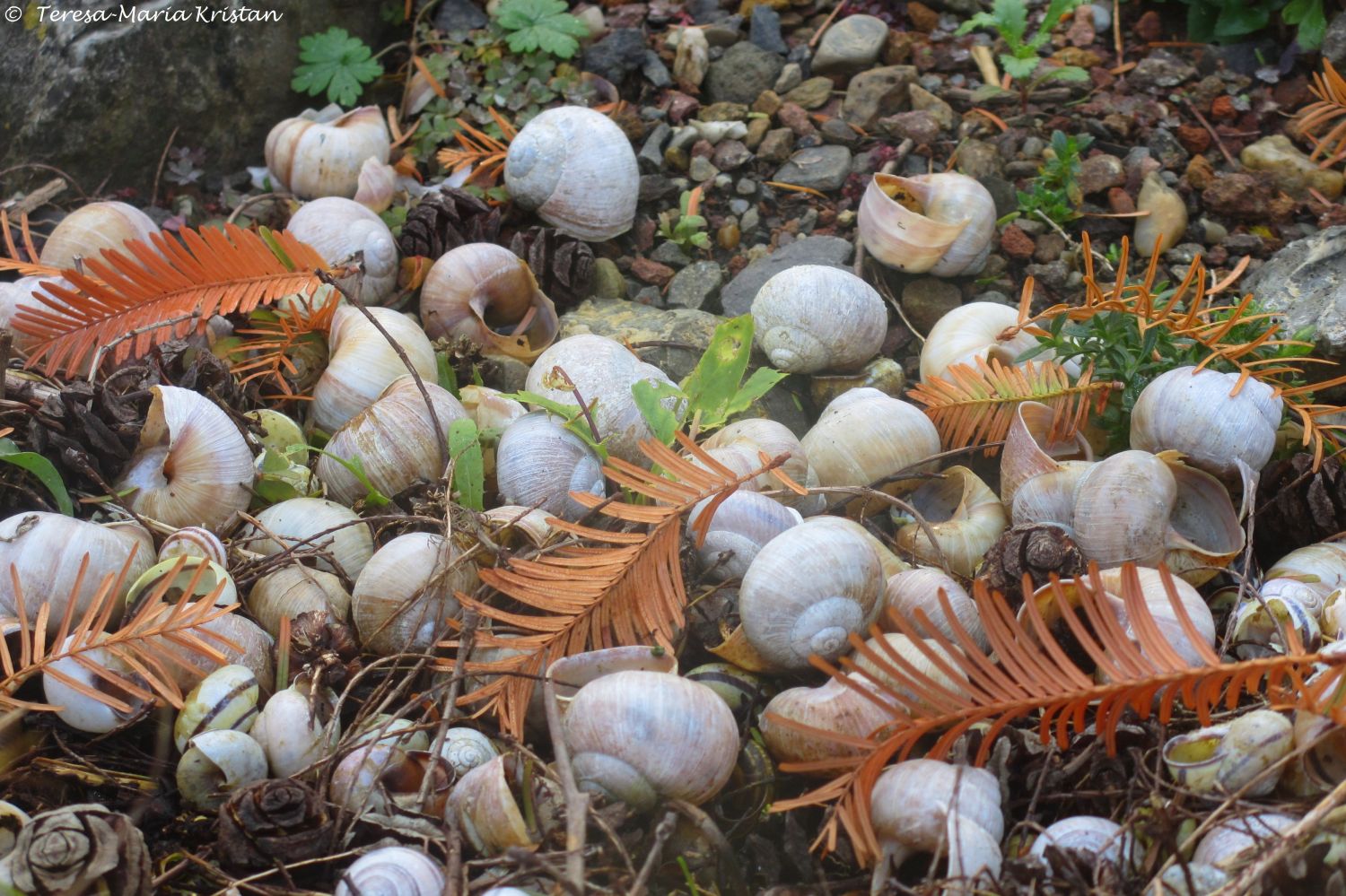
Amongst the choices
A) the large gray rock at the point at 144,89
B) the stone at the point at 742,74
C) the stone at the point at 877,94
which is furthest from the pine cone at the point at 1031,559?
the large gray rock at the point at 144,89

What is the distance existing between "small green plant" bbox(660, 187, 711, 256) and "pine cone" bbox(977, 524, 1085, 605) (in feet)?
4.28

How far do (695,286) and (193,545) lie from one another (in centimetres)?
129

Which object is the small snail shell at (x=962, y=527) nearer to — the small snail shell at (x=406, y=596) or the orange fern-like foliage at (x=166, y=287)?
the small snail shell at (x=406, y=596)

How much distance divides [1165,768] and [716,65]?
7.42ft

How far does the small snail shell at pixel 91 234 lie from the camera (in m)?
2.41

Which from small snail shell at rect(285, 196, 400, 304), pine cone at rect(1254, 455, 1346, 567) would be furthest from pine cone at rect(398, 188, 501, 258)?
pine cone at rect(1254, 455, 1346, 567)

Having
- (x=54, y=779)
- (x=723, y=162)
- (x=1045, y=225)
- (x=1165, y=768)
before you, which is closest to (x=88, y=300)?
(x=54, y=779)

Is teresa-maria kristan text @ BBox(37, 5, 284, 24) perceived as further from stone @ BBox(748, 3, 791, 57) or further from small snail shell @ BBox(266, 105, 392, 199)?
stone @ BBox(748, 3, 791, 57)

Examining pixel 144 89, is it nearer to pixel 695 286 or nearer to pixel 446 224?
pixel 446 224

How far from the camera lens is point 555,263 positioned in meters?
2.57

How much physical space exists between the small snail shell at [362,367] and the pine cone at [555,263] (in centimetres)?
46

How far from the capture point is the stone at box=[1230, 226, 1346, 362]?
2.17 meters

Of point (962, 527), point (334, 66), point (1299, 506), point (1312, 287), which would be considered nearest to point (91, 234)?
point (334, 66)

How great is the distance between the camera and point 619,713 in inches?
54.1
